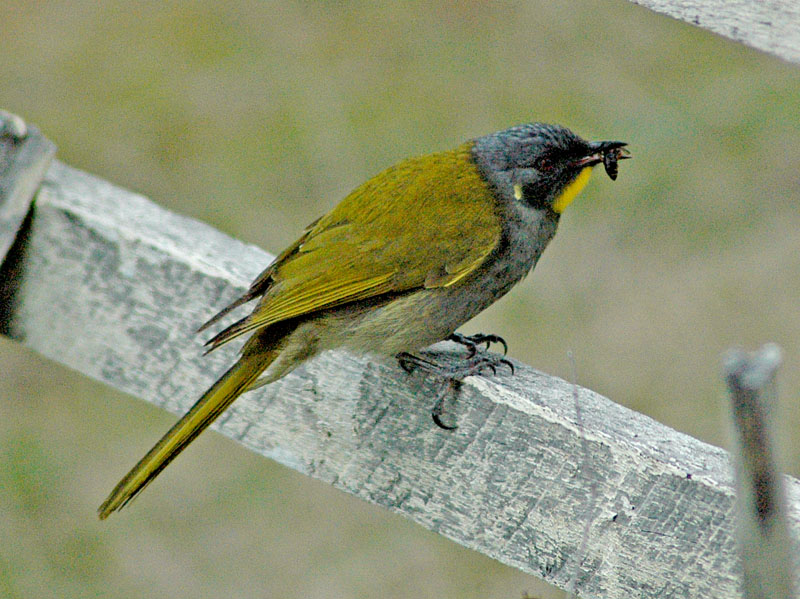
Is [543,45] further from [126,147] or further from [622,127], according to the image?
[126,147]

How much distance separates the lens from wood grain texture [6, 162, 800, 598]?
77.7 inches

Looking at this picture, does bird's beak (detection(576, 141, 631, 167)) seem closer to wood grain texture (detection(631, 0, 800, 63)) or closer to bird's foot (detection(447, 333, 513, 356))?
bird's foot (detection(447, 333, 513, 356))

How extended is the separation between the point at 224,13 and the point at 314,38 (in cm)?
61

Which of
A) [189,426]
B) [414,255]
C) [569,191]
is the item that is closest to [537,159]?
[569,191]

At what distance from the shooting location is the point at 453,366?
8.40 feet

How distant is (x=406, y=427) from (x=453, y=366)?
0.22 m

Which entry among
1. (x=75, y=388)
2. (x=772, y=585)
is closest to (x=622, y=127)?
(x=75, y=388)

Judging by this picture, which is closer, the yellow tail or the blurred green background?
the yellow tail

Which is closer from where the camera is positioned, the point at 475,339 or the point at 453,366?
the point at 453,366

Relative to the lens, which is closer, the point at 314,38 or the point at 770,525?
the point at 770,525

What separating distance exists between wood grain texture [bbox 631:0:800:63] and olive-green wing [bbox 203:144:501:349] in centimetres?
139

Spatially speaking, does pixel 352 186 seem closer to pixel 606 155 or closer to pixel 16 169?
pixel 606 155

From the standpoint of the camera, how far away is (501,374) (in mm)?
2400

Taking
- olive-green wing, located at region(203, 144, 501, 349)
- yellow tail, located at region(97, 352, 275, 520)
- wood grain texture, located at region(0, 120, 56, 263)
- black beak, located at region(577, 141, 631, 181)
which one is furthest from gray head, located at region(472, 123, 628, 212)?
wood grain texture, located at region(0, 120, 56, 263)
